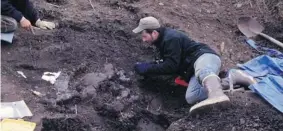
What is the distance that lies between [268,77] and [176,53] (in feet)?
4.06

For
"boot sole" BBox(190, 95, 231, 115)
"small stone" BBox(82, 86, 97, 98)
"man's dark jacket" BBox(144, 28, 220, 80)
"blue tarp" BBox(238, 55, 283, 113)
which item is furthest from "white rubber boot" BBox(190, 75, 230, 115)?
"small stone" BBox(82, 86, 97, 98)

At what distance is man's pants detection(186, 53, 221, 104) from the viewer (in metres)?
5.42

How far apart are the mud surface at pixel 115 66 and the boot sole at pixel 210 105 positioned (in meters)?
0.08

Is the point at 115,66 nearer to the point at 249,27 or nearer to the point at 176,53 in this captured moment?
the point at 176,53

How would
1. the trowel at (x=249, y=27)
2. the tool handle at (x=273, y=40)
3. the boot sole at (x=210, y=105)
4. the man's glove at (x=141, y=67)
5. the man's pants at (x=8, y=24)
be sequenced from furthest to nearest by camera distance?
the trowel at (x=249, y=27), the tool handle at (x=273, y=40), the man's pants at (x=8, y=24), the man's glove at (x=141, y=67), the boot sole at (x=210, y=105)

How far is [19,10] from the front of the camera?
660 centimetres

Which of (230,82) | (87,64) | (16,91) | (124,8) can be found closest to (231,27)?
(124,8)

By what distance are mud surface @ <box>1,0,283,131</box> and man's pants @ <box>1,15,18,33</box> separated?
22cm

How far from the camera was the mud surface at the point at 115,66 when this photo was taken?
5.21 meters

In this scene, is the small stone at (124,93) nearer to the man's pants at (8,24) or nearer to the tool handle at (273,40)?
the man's pants at (8,24)

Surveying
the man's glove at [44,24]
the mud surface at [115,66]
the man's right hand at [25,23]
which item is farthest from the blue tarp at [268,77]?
the man's right hand at [25,23]

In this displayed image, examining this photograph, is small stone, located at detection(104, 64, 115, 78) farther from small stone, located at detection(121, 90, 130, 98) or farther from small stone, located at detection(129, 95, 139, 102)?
small stone, located at detection(129, 95, 139, 102)

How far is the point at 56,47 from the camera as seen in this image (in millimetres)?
6344

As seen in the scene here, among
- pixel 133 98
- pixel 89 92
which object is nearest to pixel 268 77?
pixel 133 98
